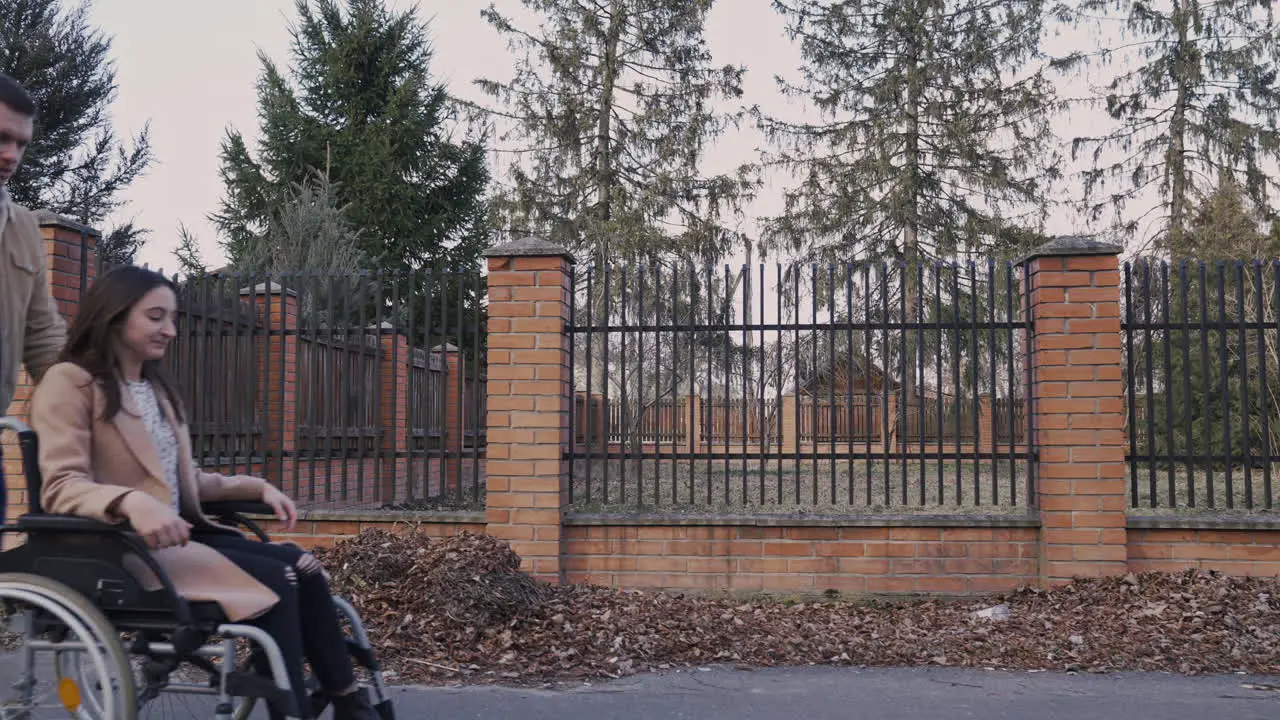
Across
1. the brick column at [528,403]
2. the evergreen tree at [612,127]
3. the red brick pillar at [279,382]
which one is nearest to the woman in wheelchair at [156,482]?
the brick column at [528,403]

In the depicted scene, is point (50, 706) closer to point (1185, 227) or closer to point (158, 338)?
point (158, 338)

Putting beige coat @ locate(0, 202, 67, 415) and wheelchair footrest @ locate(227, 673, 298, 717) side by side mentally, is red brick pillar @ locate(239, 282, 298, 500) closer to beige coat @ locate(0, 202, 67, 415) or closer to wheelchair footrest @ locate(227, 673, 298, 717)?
beige coat @ locate(0, 202, 67, 415)

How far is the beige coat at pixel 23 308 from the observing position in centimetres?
275

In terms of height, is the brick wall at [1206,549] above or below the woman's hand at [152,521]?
below

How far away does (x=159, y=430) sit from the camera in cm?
283

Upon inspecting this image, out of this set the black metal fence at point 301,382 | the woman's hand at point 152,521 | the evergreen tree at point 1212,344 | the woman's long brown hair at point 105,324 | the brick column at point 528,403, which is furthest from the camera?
the black metal fence at point 301,382

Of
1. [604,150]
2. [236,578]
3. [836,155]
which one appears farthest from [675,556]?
[836,155]

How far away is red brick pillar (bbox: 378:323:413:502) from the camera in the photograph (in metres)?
6.89

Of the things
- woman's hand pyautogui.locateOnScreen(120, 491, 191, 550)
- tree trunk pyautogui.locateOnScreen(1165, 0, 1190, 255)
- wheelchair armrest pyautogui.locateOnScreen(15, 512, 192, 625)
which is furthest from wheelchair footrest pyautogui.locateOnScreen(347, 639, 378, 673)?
tree trunk pyautogui.locateOnScreen(1165, 0, 1190, 255)

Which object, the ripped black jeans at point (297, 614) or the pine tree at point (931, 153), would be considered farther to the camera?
the pine tree at point (931, 153)

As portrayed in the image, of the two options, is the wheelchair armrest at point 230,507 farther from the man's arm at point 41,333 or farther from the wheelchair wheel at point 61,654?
the man's arm at point 41,333

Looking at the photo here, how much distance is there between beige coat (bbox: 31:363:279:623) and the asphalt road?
1.73 m

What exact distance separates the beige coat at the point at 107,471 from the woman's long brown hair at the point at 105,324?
4cm

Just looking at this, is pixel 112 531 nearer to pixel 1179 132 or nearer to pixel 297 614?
pixel 297 614
